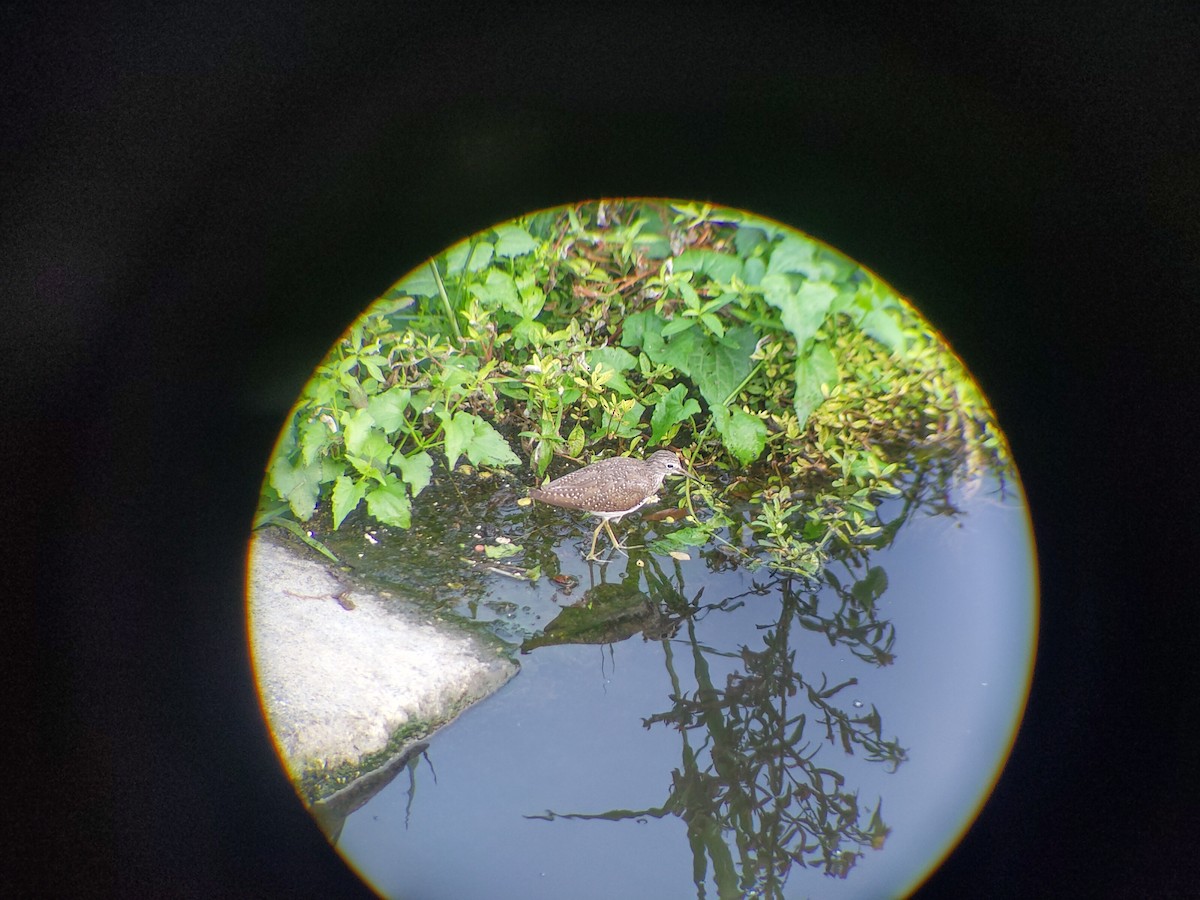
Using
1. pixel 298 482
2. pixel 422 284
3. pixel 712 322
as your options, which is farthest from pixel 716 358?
pixel 298 482

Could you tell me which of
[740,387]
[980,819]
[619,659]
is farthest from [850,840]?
[740,387]

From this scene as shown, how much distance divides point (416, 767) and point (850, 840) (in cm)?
68

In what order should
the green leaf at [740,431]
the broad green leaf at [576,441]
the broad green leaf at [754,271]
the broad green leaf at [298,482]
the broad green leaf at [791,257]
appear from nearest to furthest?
1. the broad green leaf at [791,257]
2. the broad green leaf at [754,271]
3. the broad green leaf at [298,482]
4. the green leaf at [740,431]
5. the broad green leaf at [576,441]

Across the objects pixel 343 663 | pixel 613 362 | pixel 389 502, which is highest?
pixel 613 362

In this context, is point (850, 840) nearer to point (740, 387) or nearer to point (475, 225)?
point (740, 387)

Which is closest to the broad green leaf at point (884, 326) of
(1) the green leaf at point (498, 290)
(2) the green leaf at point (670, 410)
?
(2) the green leaf at point (670, 410)

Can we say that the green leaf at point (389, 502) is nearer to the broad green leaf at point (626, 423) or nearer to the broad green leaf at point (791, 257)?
the broad green leaf at point (626, 423)

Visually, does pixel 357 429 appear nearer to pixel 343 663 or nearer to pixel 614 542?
pixel 343 663

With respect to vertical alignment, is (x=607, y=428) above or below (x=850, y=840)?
above

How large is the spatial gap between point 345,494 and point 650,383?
65 centimetres

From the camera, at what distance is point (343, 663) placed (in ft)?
3.83

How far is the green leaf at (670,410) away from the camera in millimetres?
1396

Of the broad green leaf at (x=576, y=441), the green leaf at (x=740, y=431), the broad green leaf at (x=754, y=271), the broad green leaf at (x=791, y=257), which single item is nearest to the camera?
the broad green leaf at (x=791, y=257)

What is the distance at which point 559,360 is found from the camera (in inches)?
56.2
